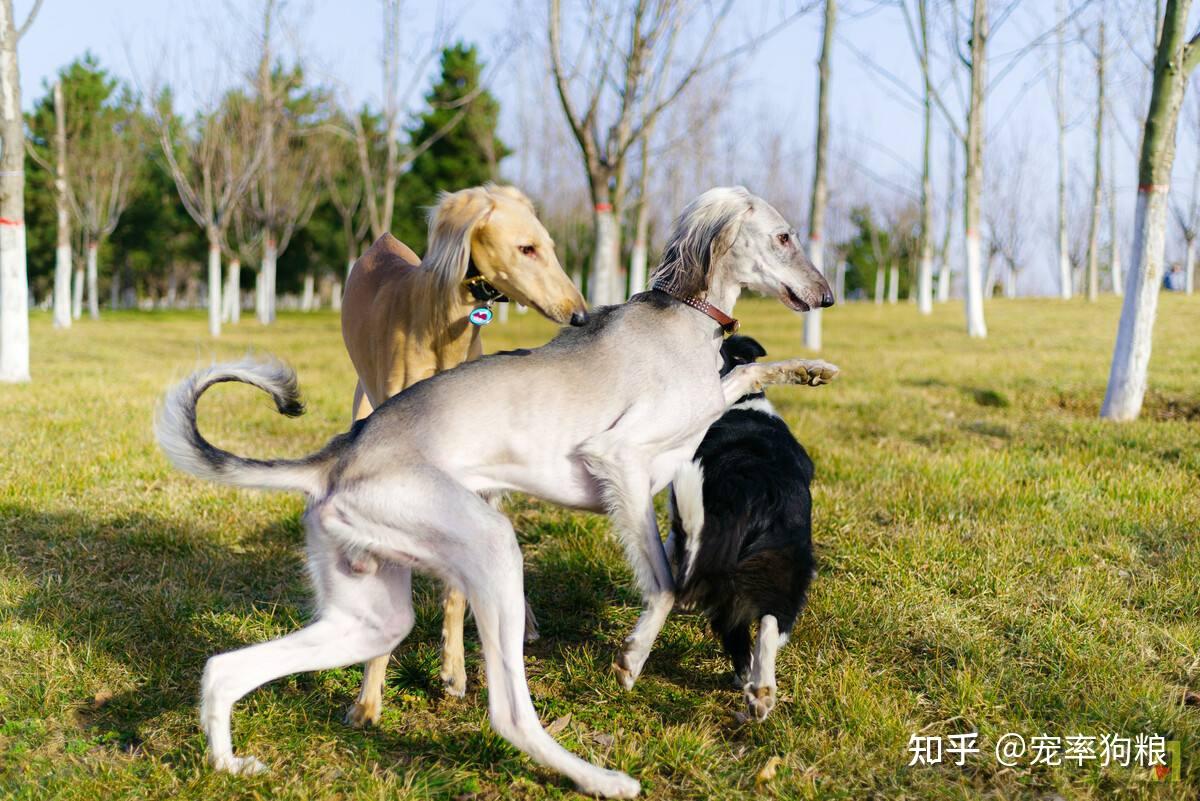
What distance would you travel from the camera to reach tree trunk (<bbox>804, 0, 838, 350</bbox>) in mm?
16547

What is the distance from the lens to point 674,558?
3393 millimetres

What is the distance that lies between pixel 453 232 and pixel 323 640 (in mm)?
1899

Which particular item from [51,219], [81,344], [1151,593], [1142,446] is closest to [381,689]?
[1151,593]

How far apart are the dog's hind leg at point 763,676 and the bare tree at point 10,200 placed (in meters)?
10.7

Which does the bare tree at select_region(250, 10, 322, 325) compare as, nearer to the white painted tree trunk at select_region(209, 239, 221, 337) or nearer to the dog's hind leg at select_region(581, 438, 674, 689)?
the white painted tree trunk at select_region(209, 239, 221, 337)

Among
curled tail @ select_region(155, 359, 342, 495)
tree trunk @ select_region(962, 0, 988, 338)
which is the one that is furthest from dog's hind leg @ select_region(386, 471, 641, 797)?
tree trunk @ select_region(962, 0, 988, 338)

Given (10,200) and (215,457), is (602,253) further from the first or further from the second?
(215,457)

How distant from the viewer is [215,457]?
2820mm

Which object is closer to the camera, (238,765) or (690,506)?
(238,765)

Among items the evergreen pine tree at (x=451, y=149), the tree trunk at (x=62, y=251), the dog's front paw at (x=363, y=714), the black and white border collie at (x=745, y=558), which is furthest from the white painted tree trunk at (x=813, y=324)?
the evergreen pine tree at (x=451, y=149)

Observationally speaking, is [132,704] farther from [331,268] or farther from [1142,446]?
[331,268]

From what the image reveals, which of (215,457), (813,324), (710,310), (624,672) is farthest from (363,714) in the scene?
(813,324)

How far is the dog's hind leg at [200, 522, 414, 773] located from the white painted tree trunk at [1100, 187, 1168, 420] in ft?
24.1

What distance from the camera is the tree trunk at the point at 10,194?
10.4 m
